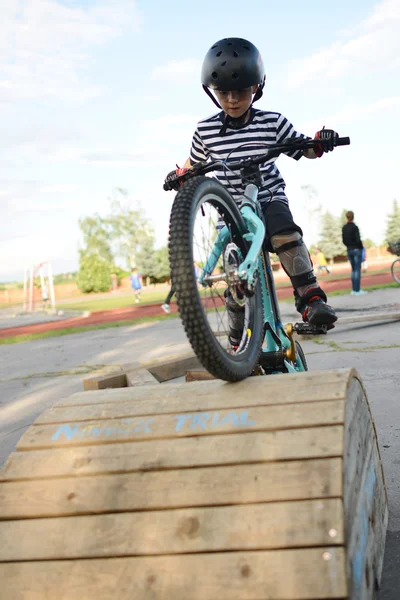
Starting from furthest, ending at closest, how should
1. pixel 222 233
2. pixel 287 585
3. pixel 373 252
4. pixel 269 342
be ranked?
pixel 373 252, pixel 269 342, pixel 222 233, pixel 287 585

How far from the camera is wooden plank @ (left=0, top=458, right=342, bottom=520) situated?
1.65m

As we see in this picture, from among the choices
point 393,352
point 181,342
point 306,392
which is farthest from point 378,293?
point 306,392

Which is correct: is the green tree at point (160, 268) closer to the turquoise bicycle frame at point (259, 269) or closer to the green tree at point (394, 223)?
the green tree at point (394, 223)

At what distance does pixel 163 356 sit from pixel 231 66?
14.1 feet

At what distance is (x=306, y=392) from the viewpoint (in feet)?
6.57

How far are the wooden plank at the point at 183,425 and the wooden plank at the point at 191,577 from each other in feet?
1.38

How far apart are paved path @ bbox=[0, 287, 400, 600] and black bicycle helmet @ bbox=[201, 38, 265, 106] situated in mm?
1976

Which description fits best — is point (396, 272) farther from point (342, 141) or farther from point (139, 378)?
point (342, 141)

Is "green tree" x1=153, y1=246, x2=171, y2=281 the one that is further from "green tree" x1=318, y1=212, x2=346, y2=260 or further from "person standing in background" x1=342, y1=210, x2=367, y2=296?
"person standing in background" x1=342, y1=210, x2=367, y2=296

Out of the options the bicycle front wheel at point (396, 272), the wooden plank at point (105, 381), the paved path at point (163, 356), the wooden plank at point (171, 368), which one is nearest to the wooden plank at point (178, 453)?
the paved path at point (163, 356)

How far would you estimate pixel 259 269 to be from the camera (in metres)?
2.99

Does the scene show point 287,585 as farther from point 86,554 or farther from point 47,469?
point 47,469

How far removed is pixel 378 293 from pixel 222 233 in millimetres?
11374

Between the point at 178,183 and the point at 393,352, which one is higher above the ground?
the point at 178,183
